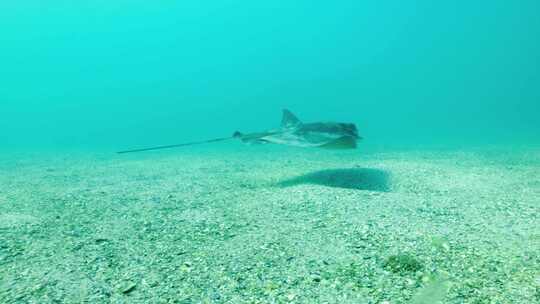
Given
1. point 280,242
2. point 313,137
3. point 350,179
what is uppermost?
point 313,137

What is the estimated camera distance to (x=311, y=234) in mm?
3938

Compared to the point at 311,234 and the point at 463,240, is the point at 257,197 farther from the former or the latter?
the point at 463,240

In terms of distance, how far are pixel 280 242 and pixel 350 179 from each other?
3565 millimetres

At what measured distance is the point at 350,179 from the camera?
690cm

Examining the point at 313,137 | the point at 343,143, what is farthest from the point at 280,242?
the point at 313,137

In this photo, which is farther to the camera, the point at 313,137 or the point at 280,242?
the point at 313,137

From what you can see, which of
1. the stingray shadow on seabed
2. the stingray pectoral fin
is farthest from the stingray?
the stingray shadow on seabed

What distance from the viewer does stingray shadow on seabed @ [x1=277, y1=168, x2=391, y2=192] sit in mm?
6312

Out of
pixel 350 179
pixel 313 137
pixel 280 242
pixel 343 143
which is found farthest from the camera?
pixel 350 179

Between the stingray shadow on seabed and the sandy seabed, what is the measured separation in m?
0.09

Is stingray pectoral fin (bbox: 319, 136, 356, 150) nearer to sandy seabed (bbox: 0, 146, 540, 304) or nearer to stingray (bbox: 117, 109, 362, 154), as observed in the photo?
stingray (bbox: 117, 109, 362, 154)

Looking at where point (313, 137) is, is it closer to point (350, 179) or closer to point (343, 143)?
point (343, 143)

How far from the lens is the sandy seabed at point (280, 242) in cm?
271

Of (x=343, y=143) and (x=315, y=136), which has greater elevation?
(x=315, y=136)
